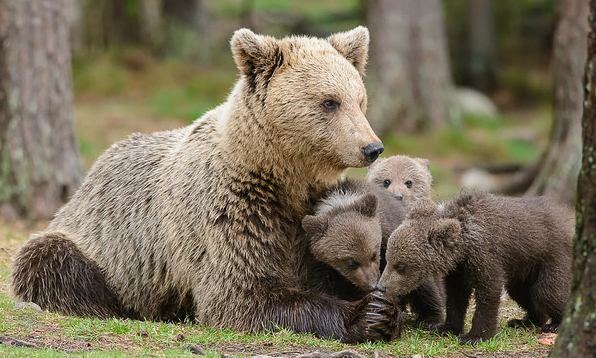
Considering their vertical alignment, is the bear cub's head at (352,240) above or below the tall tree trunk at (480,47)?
below

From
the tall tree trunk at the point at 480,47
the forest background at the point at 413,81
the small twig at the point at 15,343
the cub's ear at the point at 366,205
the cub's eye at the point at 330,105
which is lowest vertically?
the small twig at the point at 15,343

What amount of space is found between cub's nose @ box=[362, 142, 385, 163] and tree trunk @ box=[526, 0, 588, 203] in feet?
24.4

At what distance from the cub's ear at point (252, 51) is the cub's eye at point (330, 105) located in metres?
0.57

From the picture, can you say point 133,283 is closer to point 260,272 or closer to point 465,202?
point 260,272

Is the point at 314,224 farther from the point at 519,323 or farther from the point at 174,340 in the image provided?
the point at 519,323

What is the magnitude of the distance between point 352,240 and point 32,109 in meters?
6.57

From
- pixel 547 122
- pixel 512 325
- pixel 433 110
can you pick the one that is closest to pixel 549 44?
pixel 547 122

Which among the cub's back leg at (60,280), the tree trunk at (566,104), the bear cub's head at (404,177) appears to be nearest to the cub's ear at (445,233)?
the bear cub's head at (404,177)

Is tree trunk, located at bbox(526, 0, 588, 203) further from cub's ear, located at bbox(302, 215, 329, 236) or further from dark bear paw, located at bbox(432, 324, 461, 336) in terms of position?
cub's ear, located at bbox(302, 215, 329, 236)

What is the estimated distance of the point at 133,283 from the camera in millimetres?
8055

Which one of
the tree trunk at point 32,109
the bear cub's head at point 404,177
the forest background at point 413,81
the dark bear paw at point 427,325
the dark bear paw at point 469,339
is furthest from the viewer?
the forest background at point 413,81

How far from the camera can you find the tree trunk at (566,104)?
42.9 feet

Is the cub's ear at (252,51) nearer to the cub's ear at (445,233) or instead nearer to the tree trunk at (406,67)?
the cub's ear at (445,233)

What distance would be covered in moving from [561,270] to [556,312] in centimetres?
36
